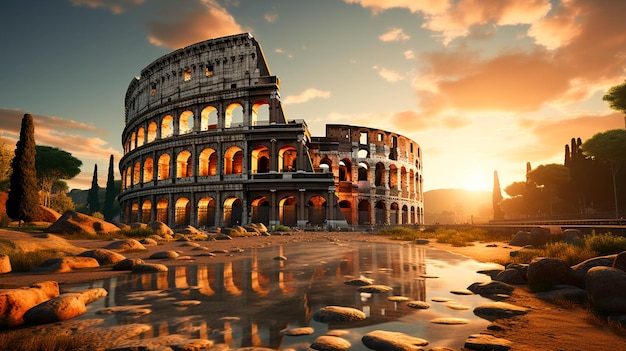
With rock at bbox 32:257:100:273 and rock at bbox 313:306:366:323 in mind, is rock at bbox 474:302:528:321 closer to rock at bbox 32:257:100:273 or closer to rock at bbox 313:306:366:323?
rock at bbox 313:306:366:323

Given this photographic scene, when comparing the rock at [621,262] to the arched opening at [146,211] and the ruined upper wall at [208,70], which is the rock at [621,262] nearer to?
the ruined upper wall at [208,70]

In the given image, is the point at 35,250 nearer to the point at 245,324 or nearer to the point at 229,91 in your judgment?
the point at 245,324

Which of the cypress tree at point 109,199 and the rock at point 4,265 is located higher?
the cypress tree at point 109,199

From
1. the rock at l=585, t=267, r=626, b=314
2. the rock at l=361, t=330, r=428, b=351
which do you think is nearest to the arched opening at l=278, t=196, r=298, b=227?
the rock at l=585, t=267, r=626, b=314

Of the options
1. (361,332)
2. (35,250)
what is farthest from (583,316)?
(35,250)

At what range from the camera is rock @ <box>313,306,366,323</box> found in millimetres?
3084

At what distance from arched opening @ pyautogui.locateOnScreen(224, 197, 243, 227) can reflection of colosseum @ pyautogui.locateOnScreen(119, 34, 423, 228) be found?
10 cm

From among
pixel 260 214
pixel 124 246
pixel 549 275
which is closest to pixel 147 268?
pixel 124 246

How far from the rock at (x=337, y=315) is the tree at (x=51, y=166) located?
52.1 metres

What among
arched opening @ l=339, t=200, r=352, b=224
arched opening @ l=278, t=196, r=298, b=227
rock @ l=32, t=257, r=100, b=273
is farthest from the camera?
arched opening @ l=339, t=200, r=352, b=224

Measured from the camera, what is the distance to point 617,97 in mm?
26906

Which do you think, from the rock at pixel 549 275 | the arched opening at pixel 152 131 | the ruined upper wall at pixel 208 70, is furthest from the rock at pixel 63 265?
the arched opening at pixel 152 131

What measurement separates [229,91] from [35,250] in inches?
1093

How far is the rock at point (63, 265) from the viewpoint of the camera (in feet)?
19.2
